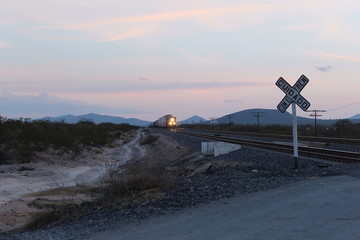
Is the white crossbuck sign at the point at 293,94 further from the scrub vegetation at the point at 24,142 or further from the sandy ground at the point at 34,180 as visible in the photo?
the scrub vegetation at the point at 24,142

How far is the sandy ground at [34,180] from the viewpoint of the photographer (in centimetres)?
1401

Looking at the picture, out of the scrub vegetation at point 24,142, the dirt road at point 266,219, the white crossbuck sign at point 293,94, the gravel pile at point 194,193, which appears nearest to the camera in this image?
the dirt road at point 266,219

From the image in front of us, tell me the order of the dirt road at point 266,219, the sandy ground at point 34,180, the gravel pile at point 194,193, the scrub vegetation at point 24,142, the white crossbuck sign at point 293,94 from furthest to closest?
the scrub vegetation at point 24,142, the white crossbuck sign at point 293,94, the sandy ground at point 34,180, the gravel pile at point 194,193, the dirt road at point 266,219

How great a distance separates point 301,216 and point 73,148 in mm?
32405

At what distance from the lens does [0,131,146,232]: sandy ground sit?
14.0m

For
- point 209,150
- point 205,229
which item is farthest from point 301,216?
point 209,150

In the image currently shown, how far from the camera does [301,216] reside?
8273 millimetres

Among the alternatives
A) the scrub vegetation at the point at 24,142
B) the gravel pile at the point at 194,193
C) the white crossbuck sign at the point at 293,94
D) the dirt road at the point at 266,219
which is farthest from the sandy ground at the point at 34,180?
the white crossbuck sign at the point at 293,94

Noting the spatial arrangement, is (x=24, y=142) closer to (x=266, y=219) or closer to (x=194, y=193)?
(x=194, y=193)

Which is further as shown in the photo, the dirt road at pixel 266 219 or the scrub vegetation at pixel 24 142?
the scrub vegetation at pixel 24 142

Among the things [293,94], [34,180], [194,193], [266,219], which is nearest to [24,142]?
[34,180]

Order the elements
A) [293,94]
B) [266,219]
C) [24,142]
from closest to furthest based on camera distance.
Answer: [266,219]
[293,94]
[24,142]

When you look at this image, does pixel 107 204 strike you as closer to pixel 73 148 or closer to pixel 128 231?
pixel 128 231

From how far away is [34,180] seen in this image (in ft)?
75.9
